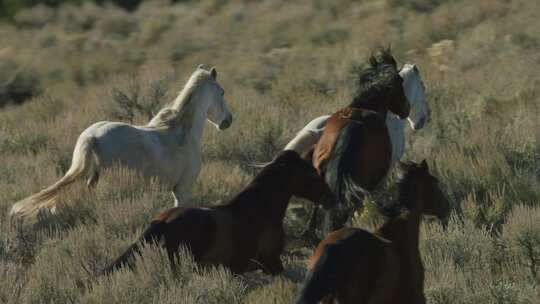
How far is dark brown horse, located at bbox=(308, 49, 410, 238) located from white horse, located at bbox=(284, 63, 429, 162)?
1.12 metres

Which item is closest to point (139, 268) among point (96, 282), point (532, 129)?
point (96, 282)

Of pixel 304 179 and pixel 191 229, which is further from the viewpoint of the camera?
pixel 304 179

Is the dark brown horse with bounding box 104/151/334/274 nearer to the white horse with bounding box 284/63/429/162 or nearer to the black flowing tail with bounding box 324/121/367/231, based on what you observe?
the black flowing tail with bounding box 324/121/367/231

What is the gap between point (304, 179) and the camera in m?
7.75

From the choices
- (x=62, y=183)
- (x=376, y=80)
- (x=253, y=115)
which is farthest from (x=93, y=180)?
(x=253, y=115)

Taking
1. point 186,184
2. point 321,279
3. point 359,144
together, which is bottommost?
point 186,184

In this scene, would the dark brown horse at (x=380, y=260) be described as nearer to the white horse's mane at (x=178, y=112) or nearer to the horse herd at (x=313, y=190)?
the horse herd at (x=313, y=190)

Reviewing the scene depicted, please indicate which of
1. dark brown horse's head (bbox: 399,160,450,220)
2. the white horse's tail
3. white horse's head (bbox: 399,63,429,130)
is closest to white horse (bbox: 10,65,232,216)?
the white horse's tail

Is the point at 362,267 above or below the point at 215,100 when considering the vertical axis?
above

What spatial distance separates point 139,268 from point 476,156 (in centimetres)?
582

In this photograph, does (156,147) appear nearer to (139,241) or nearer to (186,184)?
(186,184)

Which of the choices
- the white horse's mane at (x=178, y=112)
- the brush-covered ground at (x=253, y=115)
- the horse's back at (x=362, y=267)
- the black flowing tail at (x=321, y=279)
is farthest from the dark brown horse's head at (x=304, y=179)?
the white horse's mane at (x=178, y=112)

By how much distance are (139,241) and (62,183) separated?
299cm

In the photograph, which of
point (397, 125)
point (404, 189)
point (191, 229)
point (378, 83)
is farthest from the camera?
point (397, 125)
